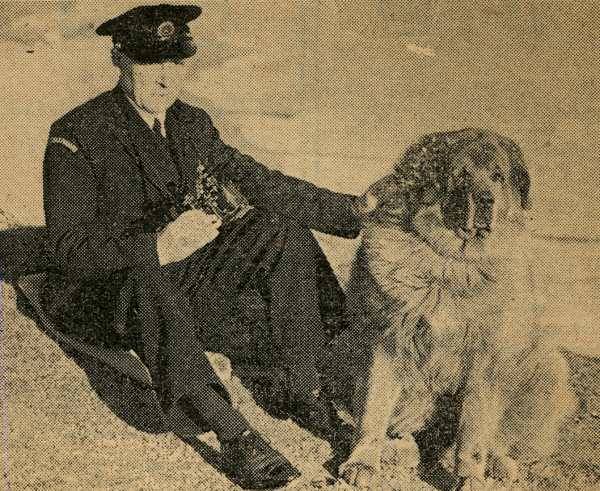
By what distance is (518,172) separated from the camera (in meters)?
5.76

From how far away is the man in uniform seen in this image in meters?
5.66

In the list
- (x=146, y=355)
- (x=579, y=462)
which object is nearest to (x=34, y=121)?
Answer: (x=146, y=355)

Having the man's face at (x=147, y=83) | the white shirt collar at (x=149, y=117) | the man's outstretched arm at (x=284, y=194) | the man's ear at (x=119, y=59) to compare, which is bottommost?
the man's outstretched arm at (x=284, y=194)

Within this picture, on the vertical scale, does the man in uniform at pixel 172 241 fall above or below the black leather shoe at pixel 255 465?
above

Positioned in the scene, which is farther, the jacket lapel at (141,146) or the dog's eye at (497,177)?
the jacket lapel at (141,146)

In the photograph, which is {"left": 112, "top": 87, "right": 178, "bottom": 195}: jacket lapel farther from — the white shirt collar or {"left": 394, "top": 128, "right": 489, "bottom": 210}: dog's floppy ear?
{"left": 394, "top": 128, "right": 489, "bottom": 210}: dog's floppy ear

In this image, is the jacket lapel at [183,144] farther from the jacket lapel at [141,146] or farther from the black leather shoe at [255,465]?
the black leather shoe at [255,465]

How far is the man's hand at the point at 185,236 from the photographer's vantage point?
223 inches

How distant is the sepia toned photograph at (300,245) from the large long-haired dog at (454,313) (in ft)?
0.03

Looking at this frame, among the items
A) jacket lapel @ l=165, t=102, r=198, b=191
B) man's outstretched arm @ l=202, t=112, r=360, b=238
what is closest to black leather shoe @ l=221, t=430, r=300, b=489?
man's outstretched arm @ l=202, t=112, r=360, b=238

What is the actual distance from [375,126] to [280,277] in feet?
2.68

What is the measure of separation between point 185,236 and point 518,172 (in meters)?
1.49

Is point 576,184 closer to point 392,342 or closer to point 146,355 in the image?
point 392,342

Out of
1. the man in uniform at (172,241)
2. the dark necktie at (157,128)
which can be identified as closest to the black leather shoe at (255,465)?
the man in uniform at (172,241)
